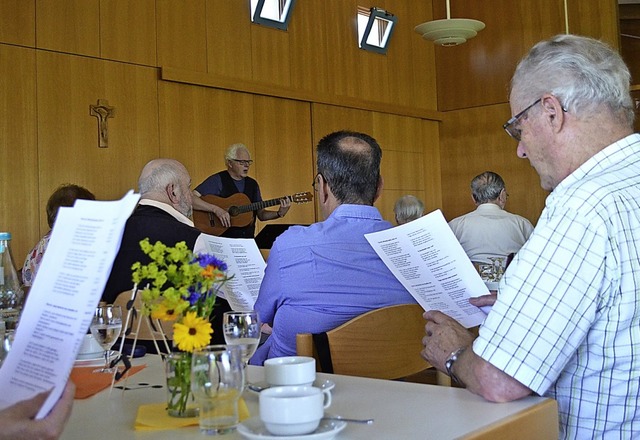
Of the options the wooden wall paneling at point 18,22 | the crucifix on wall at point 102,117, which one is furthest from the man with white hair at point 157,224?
the wooden wall paneling at point 18,22

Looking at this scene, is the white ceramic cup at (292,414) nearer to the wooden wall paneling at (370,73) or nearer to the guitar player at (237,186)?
the guitar player at (237,186)

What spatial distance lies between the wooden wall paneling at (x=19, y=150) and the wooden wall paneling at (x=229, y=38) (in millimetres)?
1871

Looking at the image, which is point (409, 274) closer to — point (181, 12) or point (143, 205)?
point (143, 205)

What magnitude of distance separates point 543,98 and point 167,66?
556 centimetres

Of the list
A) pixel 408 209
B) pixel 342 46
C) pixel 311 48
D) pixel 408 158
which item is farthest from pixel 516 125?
pixel 408 158

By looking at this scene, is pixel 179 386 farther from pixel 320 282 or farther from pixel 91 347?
pixel 320 282

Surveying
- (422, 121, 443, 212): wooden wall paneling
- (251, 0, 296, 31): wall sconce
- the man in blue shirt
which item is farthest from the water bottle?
(422, 121, 443, 212): wooden wall paneling

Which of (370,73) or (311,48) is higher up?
(311,48)

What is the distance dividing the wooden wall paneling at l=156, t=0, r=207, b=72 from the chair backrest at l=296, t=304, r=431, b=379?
5.31 m

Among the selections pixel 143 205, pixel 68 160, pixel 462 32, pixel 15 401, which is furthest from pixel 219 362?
pixel 462 32

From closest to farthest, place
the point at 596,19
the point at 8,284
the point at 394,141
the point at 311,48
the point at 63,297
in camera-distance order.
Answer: the point at 63,297, the point at 8,284, the point at 311,48, the point at 596,19, the point at 394,141

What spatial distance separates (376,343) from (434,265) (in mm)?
264

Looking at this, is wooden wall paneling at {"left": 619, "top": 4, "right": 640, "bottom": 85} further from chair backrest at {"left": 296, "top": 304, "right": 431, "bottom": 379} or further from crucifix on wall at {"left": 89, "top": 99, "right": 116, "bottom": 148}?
chair backrest at {"left": 296, "top": 304, "right": 431, "bottom": 379}

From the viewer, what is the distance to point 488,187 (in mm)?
6000
